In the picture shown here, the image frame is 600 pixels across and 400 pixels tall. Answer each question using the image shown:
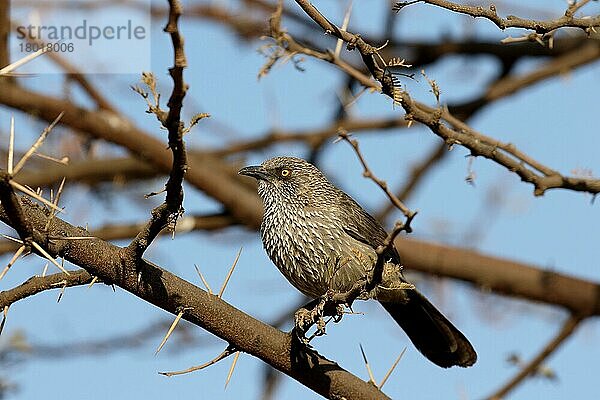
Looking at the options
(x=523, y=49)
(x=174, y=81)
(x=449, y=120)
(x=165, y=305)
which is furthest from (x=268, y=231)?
(x=523, y=49)

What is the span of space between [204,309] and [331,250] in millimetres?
1531

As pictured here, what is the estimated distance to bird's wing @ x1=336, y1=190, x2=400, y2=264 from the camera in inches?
191

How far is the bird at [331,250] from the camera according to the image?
4555 millimetres

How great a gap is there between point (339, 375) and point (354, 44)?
120 cm

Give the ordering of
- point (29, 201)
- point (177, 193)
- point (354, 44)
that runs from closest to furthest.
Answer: point (177, 193) → point (29, 201) → point (354, 44)

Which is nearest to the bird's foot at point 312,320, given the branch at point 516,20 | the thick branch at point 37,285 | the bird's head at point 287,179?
the thick branch at point 37,285

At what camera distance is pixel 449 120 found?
3963 mm

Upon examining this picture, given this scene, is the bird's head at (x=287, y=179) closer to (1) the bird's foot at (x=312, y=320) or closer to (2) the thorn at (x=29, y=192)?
(1) the bird's foot at (x=312, y=320)

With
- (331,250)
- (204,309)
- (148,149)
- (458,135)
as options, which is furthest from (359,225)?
(148,149)

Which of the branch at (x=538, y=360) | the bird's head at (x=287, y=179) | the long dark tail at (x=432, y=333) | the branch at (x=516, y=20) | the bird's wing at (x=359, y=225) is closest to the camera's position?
the branch at (x=516, y=20)

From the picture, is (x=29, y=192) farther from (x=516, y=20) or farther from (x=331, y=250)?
(x=331, y=250)

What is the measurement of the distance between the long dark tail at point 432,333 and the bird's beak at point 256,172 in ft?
3.20

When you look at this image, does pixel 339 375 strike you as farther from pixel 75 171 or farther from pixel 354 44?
pixel 75 171

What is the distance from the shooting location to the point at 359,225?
4.95 m
